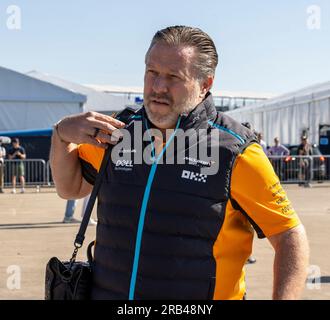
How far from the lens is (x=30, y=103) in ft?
86.5

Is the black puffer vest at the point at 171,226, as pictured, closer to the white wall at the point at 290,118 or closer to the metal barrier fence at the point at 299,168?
the metal barrier fence at the point at 299,168

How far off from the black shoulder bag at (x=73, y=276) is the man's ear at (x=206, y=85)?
16.2 inches

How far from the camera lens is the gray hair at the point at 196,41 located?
7.72 ft

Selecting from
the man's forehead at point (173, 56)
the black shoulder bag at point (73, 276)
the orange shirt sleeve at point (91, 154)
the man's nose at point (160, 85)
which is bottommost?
the black shoulder bag at point (73, 276)

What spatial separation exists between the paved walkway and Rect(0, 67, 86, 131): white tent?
10.5 metres

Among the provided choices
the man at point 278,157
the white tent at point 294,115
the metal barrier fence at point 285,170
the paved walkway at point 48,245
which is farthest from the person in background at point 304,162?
the paved walkway at point 48,245

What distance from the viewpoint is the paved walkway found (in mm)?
6327

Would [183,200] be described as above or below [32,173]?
above

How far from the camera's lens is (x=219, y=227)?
2.28 m

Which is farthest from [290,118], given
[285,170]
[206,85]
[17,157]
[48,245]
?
[206,85]

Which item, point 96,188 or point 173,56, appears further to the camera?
point 96,188

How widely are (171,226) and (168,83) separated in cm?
51

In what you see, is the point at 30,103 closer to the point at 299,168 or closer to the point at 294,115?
the point at 294,115

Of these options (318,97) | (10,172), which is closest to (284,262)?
(10,172)
